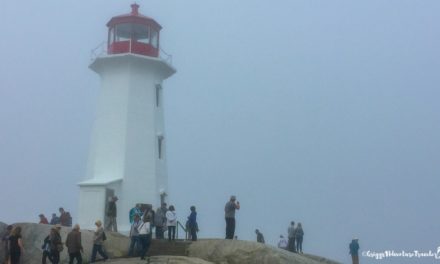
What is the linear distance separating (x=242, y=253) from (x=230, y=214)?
6.11 feet

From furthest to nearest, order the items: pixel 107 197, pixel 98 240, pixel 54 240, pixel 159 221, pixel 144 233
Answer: pixel 107 197 < pixel 159 221 < pixel 98 240 < pixel 144 233 < pixel 54 240

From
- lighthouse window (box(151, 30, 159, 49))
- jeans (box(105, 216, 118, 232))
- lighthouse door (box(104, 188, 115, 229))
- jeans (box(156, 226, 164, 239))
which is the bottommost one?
jeans (box(156, 226, 164, 239))

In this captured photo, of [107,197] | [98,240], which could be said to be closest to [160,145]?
[107,197]

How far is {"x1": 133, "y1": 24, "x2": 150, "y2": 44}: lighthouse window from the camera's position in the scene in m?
31.6

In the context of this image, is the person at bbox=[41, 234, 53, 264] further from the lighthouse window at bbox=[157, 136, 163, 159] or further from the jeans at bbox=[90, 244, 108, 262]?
the lighthouse window at bbox=[157, 136, 163, 159]

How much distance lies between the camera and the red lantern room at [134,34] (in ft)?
101

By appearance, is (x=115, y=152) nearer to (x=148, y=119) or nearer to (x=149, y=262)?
(x=148, y=119)

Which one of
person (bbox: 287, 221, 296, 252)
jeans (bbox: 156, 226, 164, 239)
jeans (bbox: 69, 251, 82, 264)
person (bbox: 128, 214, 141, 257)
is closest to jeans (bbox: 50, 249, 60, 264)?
jeans (bbox: 69, 251, 82, 264)

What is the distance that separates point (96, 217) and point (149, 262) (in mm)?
9594

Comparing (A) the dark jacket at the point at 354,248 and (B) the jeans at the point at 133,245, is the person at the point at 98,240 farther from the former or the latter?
(A) the dark jacket at the point at 354,248

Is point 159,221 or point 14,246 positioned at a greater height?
point 159,221

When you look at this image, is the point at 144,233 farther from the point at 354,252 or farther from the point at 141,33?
the point at 141,33

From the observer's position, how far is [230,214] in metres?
21.6

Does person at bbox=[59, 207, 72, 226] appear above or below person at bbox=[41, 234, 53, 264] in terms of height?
above
